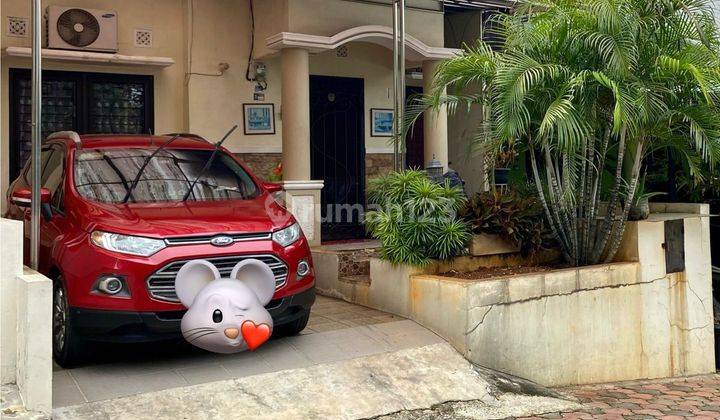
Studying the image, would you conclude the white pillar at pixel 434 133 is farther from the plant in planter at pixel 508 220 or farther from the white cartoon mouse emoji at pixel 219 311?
the white cartoon mouse emoji at pixel 219 311

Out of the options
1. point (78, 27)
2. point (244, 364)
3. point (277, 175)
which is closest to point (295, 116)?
point (277, 175)

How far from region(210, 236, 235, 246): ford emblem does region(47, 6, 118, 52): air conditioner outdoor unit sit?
4976 millimetres

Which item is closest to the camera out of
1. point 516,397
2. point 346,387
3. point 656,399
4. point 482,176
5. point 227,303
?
point 227,303

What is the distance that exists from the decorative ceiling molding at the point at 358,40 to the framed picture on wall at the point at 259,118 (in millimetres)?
1131

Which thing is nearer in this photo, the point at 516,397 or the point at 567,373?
the point at 516,397

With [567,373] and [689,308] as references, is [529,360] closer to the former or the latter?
[567,373]

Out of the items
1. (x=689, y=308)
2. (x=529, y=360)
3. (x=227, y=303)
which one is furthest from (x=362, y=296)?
(x=689, y=308)

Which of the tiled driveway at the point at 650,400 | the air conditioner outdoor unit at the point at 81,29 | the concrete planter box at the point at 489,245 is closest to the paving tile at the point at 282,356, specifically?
the tiled driveway at the point at 650,400

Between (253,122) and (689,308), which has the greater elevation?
(253,122)

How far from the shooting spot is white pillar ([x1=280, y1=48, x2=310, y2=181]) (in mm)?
9609

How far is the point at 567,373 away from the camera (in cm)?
720

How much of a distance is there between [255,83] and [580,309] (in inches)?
227

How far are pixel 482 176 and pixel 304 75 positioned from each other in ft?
12.8

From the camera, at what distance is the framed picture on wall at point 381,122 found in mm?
11852
